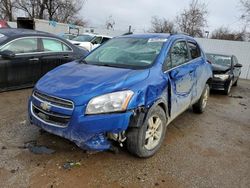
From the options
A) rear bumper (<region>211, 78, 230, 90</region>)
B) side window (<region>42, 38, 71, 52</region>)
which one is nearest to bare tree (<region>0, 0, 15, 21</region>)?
side window (<region>42, 38, 71, 52</region>)

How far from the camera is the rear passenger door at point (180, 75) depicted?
3853 millimetres

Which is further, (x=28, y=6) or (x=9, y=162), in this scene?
(x=28, y=6)

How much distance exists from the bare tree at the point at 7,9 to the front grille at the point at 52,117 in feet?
138

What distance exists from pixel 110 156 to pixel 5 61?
12.3 feet

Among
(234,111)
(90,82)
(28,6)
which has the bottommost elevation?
(234,111)

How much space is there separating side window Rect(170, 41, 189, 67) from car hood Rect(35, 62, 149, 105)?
2.84ft

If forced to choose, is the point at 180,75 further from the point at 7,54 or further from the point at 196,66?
the point at 7,54

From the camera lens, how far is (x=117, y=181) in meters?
2.93

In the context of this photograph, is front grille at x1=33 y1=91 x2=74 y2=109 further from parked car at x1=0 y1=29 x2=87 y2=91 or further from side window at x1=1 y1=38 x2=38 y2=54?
side window at x1=1 y1=38 x2=38 y2=54

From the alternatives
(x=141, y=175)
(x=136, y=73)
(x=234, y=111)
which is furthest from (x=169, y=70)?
(x=234, y=111)

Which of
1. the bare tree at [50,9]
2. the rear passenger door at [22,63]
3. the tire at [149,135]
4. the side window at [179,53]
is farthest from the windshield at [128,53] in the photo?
the bare tree at [50,9]

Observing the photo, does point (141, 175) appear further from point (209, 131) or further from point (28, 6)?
point (28, 6)

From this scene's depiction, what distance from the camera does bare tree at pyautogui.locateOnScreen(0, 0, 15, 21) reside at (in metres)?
39.3

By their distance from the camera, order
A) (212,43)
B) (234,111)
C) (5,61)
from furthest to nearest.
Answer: (212,43)
(234,111)
(5,61)
